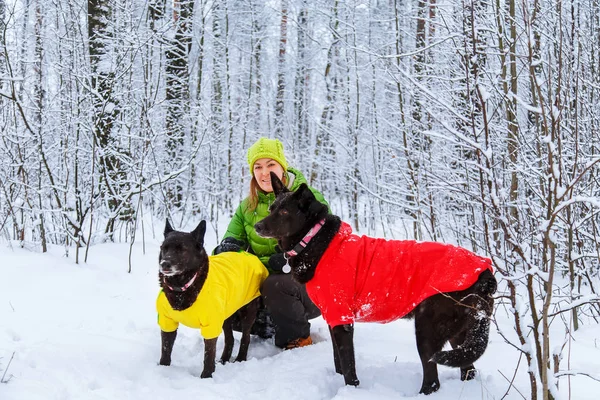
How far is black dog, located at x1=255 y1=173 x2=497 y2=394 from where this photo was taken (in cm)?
283

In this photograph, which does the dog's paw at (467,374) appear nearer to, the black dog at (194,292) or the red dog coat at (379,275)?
the red dog coat at (379,275)

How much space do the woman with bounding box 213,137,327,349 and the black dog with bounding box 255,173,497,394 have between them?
0.79 meters

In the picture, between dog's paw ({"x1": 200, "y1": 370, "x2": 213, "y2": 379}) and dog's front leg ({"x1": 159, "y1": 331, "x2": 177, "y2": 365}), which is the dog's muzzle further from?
dog's paw ({"x1": 200, "y1": 370, "x2": 213, "y2": 379})

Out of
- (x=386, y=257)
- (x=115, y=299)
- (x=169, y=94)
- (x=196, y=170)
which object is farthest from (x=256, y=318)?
(x=196, y=170)

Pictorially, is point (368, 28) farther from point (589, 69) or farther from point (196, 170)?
point (589, 69)

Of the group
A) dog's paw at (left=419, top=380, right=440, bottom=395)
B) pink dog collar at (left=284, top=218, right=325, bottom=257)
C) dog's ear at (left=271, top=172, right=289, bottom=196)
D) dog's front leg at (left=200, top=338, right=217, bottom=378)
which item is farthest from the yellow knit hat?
dog's paw at (left=419, top=380, right=440, bottom=395)

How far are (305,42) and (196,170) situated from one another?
6435 mm

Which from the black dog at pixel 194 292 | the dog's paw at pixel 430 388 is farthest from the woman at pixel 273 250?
the dog's paw at pixel 430 388

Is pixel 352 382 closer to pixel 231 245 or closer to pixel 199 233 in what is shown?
pixel 199 233

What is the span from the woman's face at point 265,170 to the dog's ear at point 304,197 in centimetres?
97

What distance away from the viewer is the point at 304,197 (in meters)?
3.28

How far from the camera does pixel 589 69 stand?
4512 mm

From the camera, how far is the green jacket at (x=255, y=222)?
4.36 metres

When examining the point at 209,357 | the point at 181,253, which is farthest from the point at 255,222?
the point at 209,357
